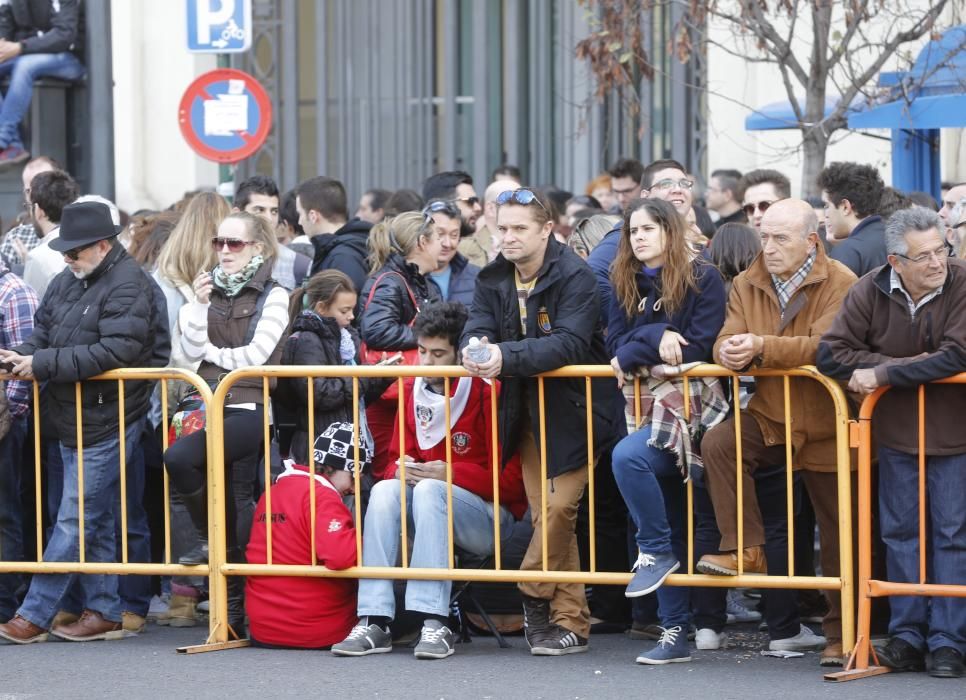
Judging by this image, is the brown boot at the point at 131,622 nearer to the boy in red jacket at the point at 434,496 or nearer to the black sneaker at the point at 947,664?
the boy in red jacket at the point at 434,496

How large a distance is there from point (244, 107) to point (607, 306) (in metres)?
5.43

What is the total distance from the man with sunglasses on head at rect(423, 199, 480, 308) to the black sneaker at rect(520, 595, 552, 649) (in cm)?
186

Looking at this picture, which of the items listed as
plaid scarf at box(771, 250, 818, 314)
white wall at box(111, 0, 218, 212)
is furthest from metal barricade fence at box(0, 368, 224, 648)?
white wall at box(111, 0, 218, 212)

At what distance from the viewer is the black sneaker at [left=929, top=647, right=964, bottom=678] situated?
7152mm

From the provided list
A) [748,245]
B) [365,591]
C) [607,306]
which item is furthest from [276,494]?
[748,245]

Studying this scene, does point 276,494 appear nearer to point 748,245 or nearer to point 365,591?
point 365,591

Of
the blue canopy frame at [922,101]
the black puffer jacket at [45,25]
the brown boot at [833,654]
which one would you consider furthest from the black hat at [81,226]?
the black puffer jacket at [45,25]

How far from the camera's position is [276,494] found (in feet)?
26.3

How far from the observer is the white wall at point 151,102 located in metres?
17.2

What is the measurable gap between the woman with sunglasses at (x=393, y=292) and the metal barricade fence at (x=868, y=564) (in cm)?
234

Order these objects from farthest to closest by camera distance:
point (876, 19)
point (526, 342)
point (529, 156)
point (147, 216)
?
1. point (529, 156)
2. point (876, 19)
3. point (147, 216)
4. point (526, 342)

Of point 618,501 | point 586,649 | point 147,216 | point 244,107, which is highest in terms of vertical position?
point 244,107

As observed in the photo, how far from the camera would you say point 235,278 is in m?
8.33

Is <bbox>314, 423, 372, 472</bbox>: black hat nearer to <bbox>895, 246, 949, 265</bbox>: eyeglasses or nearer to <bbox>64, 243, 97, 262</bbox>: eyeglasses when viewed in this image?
<bbox>64, 243, 97, 262</bbox>: eyeglasses
